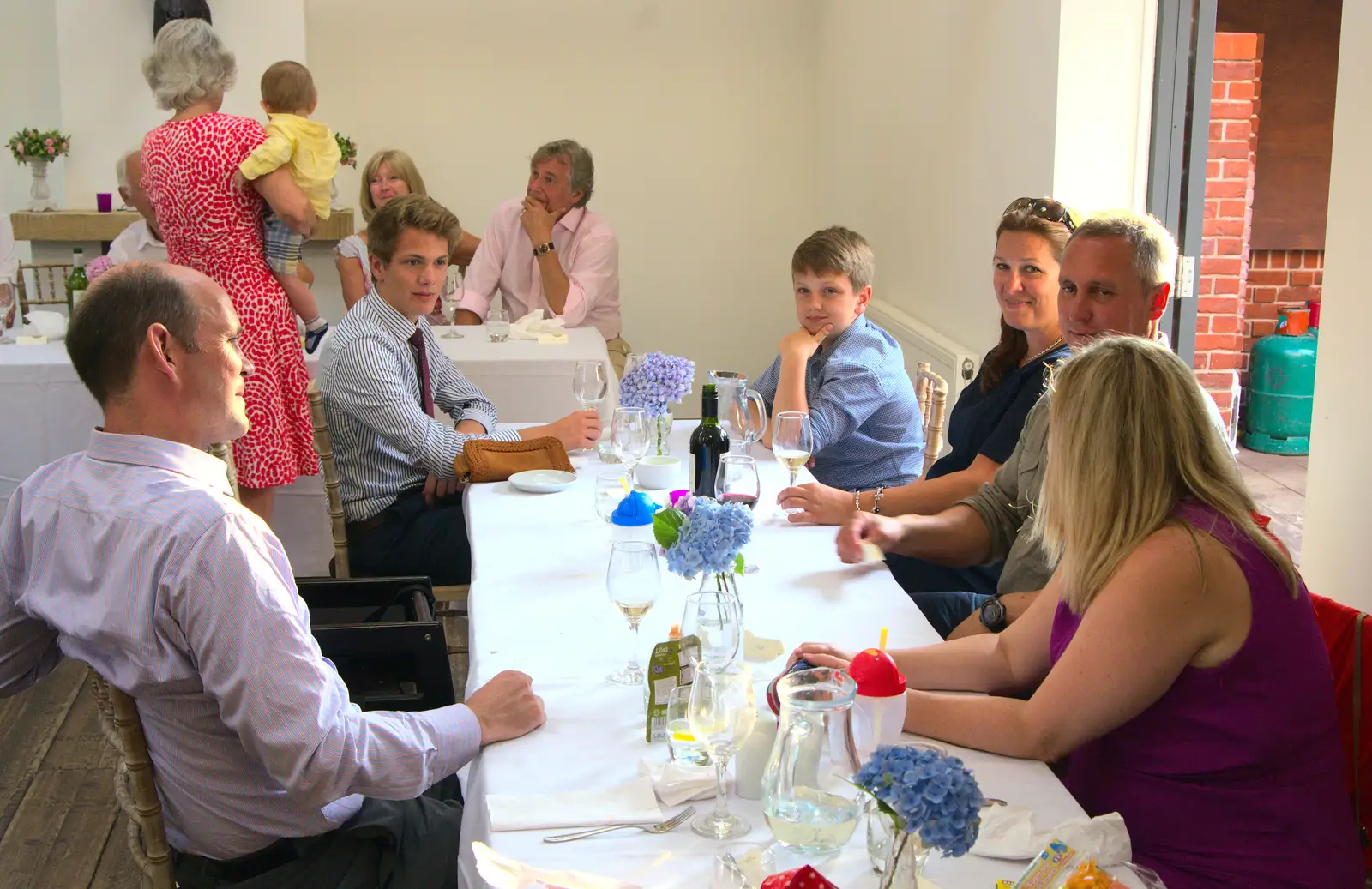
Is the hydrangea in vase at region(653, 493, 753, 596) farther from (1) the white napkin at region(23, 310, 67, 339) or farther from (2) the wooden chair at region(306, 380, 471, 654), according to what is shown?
(1) the white napkin at region(23, 310, 67, 339)

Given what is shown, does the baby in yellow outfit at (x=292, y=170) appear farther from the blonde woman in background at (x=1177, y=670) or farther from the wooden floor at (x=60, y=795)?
the blonde woman in background at (x=1177, y=670)

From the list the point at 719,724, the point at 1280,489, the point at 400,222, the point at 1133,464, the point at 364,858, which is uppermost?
the point at 400,222

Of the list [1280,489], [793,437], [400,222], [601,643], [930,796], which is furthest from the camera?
[1280,489]

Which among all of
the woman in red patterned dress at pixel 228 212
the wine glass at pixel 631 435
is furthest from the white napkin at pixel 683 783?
the woman in red patterned dress at pixel 228 212

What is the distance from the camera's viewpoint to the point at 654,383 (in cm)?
274

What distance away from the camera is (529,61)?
673 centimetres

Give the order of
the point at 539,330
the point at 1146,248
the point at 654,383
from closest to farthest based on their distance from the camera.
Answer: the point at 1146,248 < the point at 654,383 < the point at 539,330

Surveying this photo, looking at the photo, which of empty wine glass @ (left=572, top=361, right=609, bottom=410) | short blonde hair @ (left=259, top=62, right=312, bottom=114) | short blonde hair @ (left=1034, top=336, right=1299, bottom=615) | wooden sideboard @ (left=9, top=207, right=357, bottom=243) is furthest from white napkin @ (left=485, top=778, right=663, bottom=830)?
wooden sideboard @ (left=9, top=207, right=357, bottom=243)

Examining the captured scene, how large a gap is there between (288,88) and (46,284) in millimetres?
3010

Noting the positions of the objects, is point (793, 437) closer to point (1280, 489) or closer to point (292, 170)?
point (292, 170)

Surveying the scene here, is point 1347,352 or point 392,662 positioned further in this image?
point 1347,352

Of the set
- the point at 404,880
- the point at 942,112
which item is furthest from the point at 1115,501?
the point at 942,112

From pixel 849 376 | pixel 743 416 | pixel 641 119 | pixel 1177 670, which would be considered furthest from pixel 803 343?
pixel 641 119

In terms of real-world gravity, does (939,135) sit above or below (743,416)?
above
